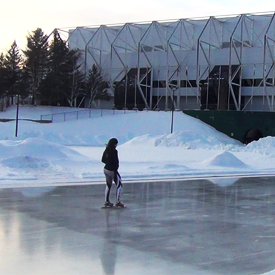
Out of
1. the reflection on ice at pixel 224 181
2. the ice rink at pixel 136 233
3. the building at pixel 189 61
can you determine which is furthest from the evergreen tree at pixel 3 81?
the ice rink at pixel 136 233

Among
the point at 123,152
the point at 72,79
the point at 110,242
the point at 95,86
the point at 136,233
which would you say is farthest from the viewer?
the point at 95,86

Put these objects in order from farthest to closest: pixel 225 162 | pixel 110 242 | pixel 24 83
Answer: pixel 24 83 → pixel 225 162 → pixel 110 242

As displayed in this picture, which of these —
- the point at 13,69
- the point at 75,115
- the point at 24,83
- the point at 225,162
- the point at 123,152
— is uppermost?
the point at 13,69

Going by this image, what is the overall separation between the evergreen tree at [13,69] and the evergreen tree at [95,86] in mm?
8174

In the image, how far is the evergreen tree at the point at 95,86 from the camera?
63156mm

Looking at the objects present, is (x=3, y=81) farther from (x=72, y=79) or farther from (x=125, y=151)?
(x=125, y=151)

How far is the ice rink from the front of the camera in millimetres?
7094

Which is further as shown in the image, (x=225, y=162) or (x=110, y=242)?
(x=225, y=162)

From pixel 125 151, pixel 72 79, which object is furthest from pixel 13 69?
pixel 125 151

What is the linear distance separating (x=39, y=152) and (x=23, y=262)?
16.0 meters

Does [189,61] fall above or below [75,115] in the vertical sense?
above

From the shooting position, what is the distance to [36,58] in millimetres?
61594

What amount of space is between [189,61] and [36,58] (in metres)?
17.9

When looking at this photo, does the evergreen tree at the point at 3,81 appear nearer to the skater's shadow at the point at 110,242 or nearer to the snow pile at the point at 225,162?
the snow pile at the point at 225,162
